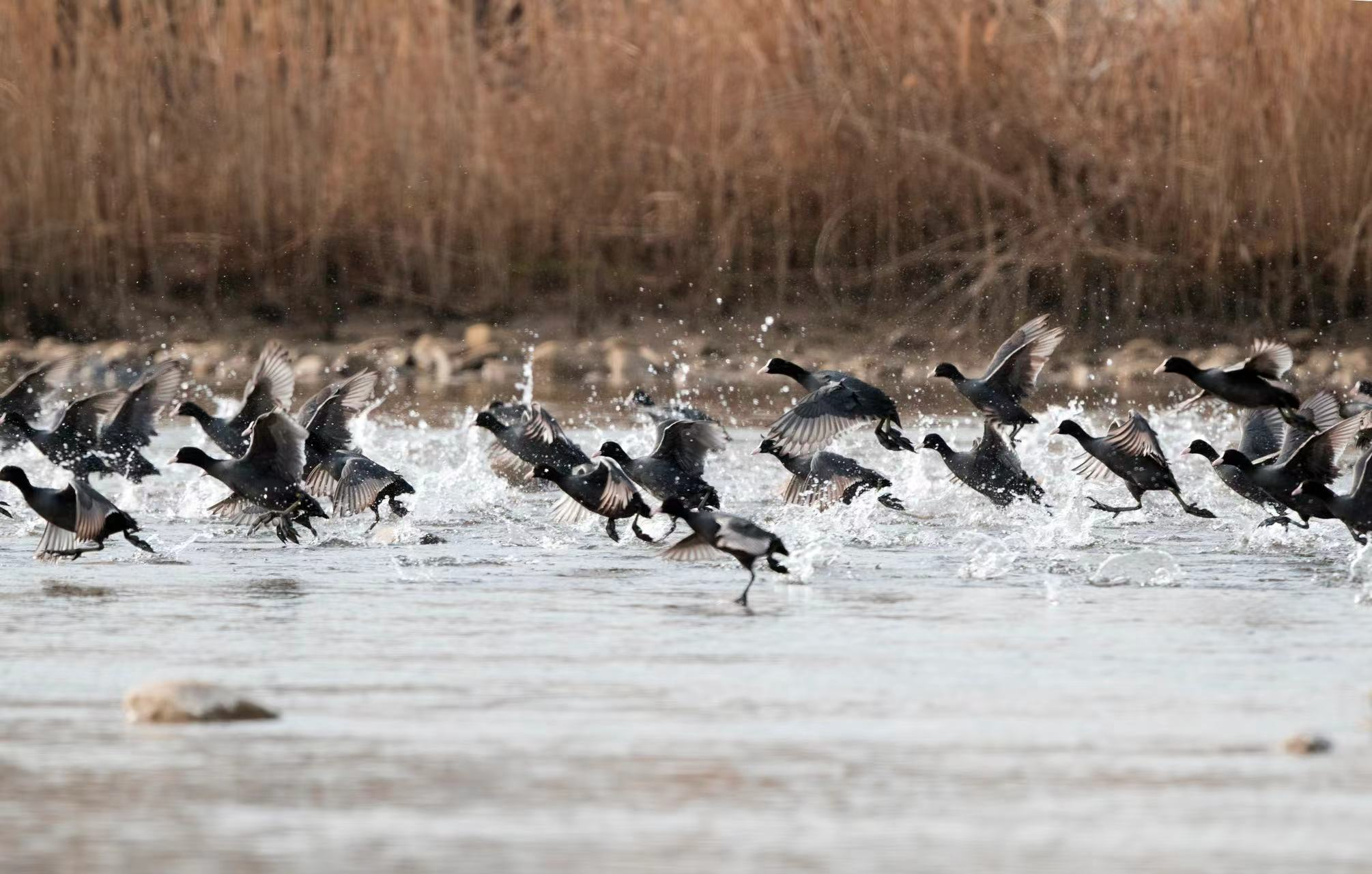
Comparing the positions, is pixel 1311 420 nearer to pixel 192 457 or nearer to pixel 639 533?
pixel 639 533

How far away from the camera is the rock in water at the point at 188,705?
5.80m

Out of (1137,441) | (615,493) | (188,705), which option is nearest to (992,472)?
(1137,441)

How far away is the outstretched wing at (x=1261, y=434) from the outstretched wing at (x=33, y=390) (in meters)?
5.95

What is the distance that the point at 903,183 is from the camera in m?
18.2

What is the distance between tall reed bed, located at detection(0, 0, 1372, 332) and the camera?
57.0ft

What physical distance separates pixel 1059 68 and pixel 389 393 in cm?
577

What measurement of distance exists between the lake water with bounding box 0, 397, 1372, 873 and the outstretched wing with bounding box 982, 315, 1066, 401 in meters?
0.80

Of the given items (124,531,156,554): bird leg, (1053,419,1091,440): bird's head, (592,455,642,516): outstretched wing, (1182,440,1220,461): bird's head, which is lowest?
(124,531,156,554): bird leg

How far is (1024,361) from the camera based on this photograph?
A: 1095 centimetres

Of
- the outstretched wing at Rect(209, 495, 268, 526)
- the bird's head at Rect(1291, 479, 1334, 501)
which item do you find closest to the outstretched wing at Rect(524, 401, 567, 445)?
the outstretched wing at Rect(209, 495, 268, 526)

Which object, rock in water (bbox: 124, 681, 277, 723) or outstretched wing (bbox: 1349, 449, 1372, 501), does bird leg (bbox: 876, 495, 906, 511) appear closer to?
outstretched wing (bbox: 1349, 449, 1372, 501)

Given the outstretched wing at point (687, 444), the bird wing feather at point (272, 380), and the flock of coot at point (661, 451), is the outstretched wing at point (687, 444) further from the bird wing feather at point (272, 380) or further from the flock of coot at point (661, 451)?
the bird wing feather at point (272, 380)

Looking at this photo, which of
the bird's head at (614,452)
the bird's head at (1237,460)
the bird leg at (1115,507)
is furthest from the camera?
the bird leg at (1115,507)

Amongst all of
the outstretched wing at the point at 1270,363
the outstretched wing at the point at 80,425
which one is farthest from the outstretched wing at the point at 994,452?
the outstretched wing at the point at 80,425
